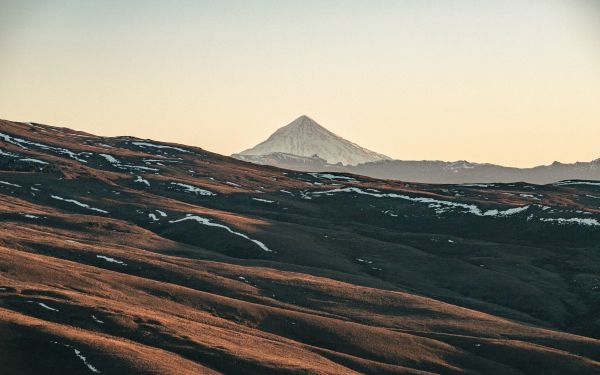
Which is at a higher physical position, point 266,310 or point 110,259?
point 110,259

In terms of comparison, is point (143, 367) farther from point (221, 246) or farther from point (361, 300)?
point (221, 246)

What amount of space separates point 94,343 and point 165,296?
35.2 metres

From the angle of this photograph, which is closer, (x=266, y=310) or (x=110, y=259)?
(x=266, y=310)

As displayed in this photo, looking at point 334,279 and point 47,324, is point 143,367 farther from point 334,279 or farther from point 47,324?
point 334,279

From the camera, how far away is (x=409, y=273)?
18975cm

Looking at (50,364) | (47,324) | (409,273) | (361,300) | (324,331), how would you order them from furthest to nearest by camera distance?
(409,273) < (361,300) < (324,331) < (47,324) < (50,364)

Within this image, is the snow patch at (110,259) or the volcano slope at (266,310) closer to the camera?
the volcano slope at (266,310)

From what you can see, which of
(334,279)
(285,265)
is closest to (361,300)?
(334,279)

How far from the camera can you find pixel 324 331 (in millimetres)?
131375

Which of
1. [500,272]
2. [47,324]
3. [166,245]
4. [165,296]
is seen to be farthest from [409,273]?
[47,324]

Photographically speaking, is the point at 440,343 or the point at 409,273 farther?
the point at 409,273

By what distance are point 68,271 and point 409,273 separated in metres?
79.6

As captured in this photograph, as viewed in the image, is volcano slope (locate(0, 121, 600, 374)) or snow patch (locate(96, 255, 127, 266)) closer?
volcano slope (locate(0, 121, 600, 374))

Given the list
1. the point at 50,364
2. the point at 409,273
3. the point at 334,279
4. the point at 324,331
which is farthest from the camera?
the point at 409,273
